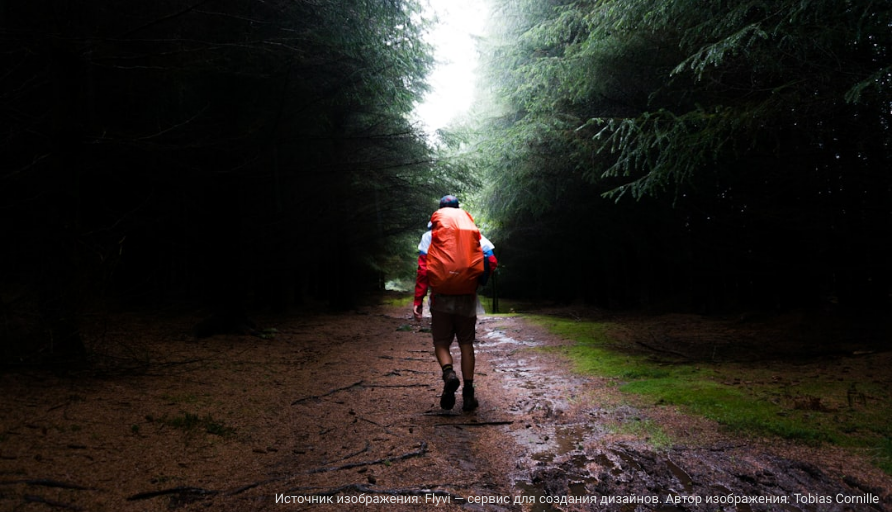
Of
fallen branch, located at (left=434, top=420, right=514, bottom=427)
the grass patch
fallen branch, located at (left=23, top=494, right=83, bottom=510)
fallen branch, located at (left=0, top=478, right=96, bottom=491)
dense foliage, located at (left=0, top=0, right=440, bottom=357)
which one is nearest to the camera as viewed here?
fallen branch, located at (left=23, top=494, right=83, bottom=510)

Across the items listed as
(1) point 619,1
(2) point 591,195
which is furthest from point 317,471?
(2) point 591,195

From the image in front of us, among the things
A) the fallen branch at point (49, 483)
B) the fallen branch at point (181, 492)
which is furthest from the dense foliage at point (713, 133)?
the fallen branch at point (49, 483)

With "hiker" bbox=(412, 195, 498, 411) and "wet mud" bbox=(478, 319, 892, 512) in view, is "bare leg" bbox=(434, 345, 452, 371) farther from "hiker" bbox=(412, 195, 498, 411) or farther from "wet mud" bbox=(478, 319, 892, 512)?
"wet mud" bbox=(478, 319, 892, 512)

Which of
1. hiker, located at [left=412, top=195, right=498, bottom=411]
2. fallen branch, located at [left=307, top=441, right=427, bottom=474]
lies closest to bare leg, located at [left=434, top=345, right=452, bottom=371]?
hiker, located at [left=412, top=195, right=498, bottom=411]

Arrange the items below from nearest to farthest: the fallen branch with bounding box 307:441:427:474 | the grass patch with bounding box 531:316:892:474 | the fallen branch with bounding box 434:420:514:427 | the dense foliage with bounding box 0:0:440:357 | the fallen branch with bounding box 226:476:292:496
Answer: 1. the fallen branch with bounding box 226:476:292:496
2. the fallen branch with bounding box 307:441:427:474
3. the grass patch with bounding box 531:316:892:474
4. the fallen branch with bounding box 434:420:514:427
5. the dense foliage with bounding box 0:0:440:357

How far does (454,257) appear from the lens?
3938 millimetres

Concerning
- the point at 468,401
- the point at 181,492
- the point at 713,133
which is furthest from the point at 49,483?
the point at 713,133

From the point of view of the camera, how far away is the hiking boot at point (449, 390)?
382cm

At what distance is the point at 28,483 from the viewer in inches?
81.0

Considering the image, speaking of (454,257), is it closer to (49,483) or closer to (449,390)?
(449,390)

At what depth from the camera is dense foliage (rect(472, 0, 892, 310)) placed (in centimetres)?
385

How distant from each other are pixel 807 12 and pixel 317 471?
17.4ft

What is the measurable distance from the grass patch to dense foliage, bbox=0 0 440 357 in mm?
4942

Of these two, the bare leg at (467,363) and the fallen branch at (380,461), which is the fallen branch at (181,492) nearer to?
the fallen branch at (380,461)
